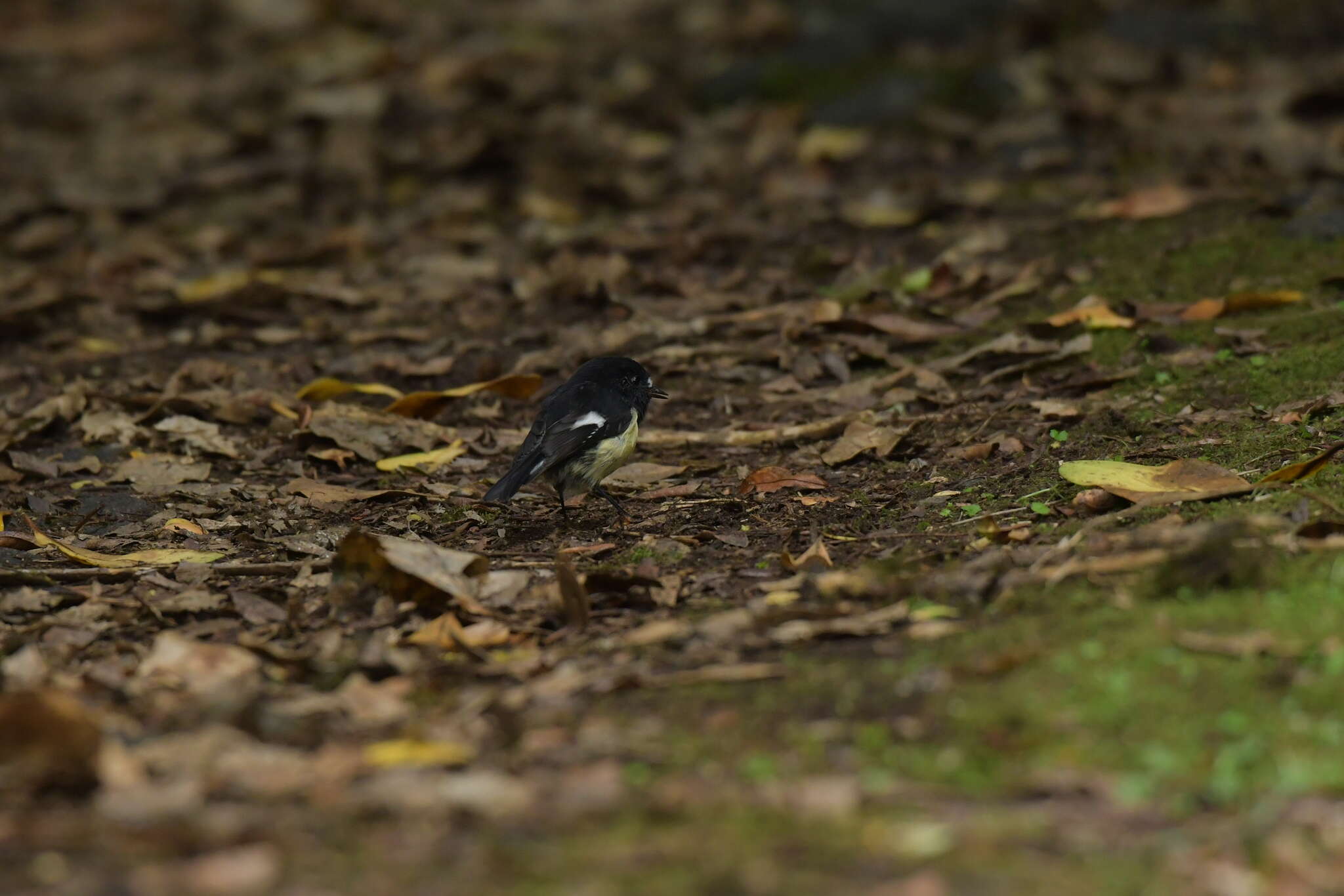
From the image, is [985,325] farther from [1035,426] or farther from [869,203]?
[869,203]

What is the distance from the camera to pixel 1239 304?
6.51 meters

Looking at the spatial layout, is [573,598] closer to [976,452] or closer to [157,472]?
[976,452]

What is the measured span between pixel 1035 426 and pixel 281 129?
270 inches

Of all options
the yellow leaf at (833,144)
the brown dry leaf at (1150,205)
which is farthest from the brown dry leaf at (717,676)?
the yellow leaf at (833,144)

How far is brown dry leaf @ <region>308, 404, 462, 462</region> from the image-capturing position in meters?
6.15

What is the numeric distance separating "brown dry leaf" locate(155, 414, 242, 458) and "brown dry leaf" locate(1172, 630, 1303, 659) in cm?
398

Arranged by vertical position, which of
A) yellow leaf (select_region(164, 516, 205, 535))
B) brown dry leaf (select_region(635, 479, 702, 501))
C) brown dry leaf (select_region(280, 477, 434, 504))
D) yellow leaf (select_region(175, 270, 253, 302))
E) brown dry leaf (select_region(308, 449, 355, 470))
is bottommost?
brown dry leaf (select_region(635, 479, 702, 501))

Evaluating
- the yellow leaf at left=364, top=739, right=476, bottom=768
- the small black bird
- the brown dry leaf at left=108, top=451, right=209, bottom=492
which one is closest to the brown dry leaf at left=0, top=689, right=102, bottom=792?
the yellow leaf at left=364, top=739, right=476, bottom=768


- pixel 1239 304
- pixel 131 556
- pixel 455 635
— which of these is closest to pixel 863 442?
pixel 1239 304

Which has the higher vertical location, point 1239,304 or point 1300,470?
point 1300,470

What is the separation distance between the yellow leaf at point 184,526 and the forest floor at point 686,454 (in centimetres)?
2

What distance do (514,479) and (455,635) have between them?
1.43 metres

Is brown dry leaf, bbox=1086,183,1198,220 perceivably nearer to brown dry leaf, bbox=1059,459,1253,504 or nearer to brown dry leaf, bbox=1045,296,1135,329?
brown dry leaf, bbox=1045,296,1135,329

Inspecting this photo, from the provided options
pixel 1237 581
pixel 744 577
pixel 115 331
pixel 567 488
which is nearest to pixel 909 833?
pixel 1237 581
